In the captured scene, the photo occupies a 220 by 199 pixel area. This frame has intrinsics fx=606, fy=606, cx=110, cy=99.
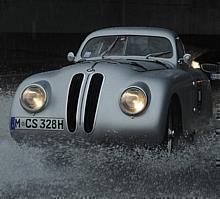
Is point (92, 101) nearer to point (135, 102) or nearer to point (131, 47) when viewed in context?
point (135, 102)

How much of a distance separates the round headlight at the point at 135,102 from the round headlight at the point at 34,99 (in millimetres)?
869

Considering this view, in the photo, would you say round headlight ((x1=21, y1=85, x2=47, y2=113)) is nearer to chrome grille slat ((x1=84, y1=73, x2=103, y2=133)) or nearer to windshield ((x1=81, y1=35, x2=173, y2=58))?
chrome grille slat ((x1=84, y1=73, x2=103, y2=133))

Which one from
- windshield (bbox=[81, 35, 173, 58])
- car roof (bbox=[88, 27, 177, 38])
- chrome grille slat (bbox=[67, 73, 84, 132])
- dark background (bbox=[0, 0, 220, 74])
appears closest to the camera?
chrome grille slat (bbox=[67, 73, 84, 132])

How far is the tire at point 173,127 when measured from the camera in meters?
6.42

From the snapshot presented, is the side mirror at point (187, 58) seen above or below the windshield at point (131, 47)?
below

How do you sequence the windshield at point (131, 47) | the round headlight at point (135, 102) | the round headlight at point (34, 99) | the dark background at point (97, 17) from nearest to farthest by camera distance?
the round headlight at point (135, 102) → the round headlight at point (34, 99) → the windshield at point (131, 47) → the dark background at point (97, 17)

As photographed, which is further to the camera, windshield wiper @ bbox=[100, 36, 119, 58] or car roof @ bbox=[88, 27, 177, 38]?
car roof @ bbox=[88, 27, 177, 38]

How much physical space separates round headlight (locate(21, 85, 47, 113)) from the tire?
1333mm

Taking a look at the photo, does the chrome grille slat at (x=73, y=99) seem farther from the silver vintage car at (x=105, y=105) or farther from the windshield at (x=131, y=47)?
the windshield at (x=131, y=47)

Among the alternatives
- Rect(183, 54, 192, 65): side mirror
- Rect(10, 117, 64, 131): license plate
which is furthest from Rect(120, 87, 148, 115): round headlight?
Rect(183, 54, 192, 65): side mirror

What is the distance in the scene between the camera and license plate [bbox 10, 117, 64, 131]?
20.5 feet

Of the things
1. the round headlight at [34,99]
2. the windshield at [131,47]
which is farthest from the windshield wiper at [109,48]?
the round headlight at [34,99]

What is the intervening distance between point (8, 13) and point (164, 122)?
1121 inches

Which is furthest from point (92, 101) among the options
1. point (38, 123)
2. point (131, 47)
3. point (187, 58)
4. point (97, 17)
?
point (97, 17)
